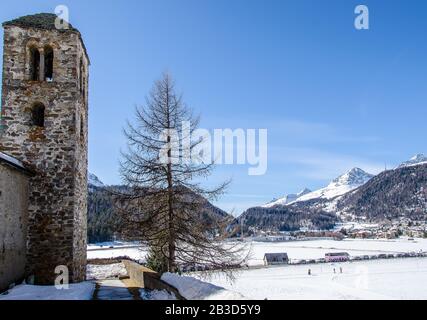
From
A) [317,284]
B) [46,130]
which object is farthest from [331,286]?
[46,130]

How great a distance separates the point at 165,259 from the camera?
17.9 metres

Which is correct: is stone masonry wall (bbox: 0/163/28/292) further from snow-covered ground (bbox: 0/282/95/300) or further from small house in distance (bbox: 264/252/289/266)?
small house in distance (bbox: 264/252/289/266)

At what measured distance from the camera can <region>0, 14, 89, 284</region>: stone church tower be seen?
54.4ft

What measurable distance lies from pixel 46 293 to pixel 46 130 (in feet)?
21.0

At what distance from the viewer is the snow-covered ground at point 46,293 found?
1245 cm

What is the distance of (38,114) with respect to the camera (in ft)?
58.0

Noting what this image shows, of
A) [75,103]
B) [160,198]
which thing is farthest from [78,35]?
[160,198]

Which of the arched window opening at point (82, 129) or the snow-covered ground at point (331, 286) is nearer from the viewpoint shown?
the arched window opening at point (82, 129)

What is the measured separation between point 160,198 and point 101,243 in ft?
365

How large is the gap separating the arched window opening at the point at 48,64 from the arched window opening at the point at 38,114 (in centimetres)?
124

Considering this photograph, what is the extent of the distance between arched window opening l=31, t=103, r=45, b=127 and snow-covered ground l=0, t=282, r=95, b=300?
21.0ft

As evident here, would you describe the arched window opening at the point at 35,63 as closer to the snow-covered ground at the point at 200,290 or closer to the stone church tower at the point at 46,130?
the stone church tower at the point at 46,130

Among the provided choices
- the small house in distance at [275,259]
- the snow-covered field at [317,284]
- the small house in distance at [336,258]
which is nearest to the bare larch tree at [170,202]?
the snow-covered field at [317,284]
